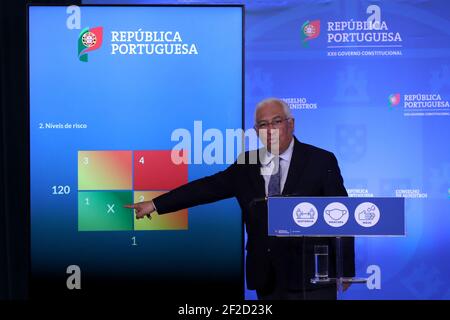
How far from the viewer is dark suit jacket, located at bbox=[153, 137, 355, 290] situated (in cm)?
343

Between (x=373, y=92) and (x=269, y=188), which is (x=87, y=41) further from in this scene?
(x=373, y=92)

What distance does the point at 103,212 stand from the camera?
150 inches

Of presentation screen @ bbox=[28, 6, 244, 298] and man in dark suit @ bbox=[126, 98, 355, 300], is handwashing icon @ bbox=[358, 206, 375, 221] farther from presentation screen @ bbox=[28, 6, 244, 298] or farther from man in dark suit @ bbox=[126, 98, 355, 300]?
presentation screen @ bbox=[28, 6, 244, 298]

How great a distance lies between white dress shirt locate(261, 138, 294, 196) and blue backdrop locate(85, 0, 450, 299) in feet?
3.17

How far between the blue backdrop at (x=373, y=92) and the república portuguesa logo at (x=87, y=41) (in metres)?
1.12

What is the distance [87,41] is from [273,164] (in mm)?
1213

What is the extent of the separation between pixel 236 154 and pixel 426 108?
4.87 feet

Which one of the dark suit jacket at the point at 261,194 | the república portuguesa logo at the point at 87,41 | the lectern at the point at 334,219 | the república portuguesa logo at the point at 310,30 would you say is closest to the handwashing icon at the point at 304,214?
the lectern at the point at 334,219

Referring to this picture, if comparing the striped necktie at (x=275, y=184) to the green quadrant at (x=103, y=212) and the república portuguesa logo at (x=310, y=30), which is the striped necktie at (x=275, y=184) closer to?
the green quadrant at (x=103, y=212)

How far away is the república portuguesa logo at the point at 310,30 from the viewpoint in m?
4.53

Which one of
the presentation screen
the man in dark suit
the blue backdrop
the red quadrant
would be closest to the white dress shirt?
the man in dark suit

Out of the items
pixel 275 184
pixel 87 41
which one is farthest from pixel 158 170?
pixel 87 41
